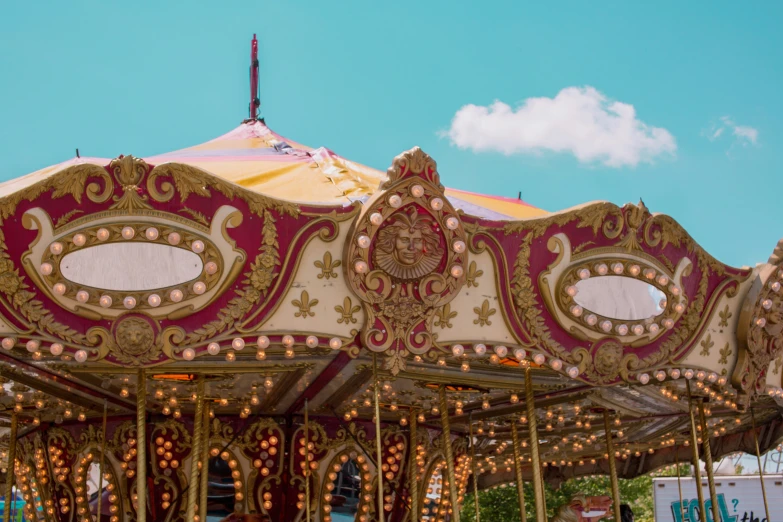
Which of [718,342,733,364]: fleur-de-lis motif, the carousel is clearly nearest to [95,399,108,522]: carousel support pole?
the carousel

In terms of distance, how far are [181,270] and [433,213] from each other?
1391mm

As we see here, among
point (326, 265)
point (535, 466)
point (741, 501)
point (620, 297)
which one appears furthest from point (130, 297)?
point (741, 501)

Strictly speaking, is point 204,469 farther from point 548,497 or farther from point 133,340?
point 548,497

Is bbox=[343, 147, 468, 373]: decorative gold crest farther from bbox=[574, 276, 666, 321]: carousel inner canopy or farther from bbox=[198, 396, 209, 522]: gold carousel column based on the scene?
bbox=[198, 396, 209, 522]: gold carousel column

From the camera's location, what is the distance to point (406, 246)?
4562 millimetres

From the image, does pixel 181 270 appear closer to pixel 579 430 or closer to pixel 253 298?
pixel 253 298

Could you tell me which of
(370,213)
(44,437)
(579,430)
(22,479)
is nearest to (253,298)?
(370,213)

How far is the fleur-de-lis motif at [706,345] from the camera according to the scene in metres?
5.73

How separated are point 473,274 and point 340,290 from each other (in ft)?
2.63

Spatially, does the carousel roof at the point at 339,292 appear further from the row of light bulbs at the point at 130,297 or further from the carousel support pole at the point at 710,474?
the carousel support pole at the point at 710,474

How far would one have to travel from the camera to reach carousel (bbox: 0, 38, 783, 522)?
4.30 meters

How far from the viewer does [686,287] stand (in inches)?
218

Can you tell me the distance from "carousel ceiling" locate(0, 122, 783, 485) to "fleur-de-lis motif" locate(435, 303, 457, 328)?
0.01 meters

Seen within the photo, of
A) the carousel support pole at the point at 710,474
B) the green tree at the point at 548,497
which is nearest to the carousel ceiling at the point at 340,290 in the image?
the carousel support pole at the point at 710,474
